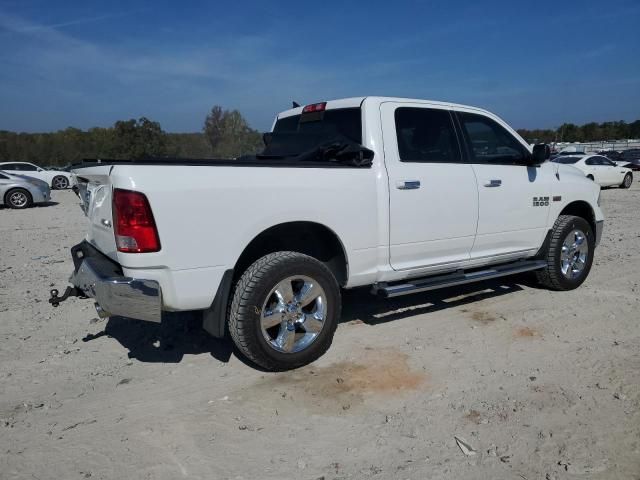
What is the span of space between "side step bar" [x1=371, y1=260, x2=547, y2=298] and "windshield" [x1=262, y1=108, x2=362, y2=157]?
125 centimetres

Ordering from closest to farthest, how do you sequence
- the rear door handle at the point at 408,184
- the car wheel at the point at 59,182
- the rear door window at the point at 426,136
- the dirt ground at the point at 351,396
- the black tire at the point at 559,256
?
the dirt ground at the point at 351,396, the rear door handle at the point at 408,184, the rear door window at the point at 426,136, the black tire at the point at 559,256, the car wheel at the point at 59,182

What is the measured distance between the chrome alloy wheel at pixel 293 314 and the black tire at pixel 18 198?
50.2 ft

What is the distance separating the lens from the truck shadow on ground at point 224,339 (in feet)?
14.2

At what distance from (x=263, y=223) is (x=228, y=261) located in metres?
0.36

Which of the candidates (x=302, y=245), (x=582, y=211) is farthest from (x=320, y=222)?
(x=582, y=211)

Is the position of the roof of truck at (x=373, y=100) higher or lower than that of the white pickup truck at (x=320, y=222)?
higher

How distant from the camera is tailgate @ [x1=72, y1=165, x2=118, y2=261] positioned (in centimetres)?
347

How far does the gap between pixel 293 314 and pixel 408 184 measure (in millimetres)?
1429

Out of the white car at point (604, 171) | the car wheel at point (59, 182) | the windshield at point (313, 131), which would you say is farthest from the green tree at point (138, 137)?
the windshield at point (313, 131)

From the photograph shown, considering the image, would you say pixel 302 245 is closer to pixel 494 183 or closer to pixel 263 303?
pixel 263 303

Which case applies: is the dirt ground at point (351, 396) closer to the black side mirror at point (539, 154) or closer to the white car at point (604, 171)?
the black side mirror at point (539, 154)

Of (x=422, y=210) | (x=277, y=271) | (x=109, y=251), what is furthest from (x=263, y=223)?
(x=422, y=210)

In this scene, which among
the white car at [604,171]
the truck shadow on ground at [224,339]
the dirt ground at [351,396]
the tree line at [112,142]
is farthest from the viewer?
the tree line at [112,142]

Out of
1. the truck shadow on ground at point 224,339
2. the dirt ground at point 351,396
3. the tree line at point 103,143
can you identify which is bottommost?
the dirt ground at point 351,396
